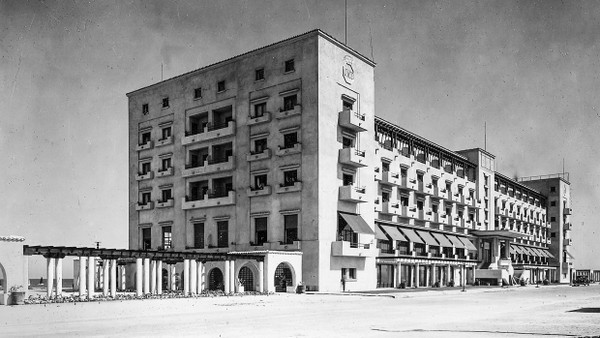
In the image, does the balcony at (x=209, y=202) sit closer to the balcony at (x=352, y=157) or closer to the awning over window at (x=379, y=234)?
the balcony at (x=352, y=157)

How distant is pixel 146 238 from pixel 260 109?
22.7 metres

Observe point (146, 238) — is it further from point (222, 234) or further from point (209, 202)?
point (222, 234)

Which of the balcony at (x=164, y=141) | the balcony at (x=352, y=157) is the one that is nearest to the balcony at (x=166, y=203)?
the balcony at (x=164, y=141)

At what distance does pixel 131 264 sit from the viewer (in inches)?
2645

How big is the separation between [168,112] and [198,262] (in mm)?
27334

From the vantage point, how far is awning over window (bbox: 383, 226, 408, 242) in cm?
6731

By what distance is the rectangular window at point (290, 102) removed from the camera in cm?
5843

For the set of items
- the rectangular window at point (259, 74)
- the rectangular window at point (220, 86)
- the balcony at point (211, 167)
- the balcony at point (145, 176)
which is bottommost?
the balcony at point (145, 176)

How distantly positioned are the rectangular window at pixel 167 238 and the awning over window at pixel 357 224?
867 inches

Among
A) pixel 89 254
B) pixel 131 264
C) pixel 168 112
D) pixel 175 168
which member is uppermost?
pixel 168 112

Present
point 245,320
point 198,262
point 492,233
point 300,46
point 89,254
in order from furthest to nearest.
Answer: point 492,233
point 300,46
point 198,262
point 89,254
point 245,320

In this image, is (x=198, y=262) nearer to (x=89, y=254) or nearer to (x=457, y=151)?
(x=89, y=254)

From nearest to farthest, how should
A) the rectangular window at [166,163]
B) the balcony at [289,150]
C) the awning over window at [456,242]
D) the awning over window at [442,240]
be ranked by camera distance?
the balcony at [289,150] < the rectangular window at [166,163] < the awning over window at [442,240] < the awning over window at [456,242]

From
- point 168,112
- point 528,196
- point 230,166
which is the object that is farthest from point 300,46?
point 528,196
